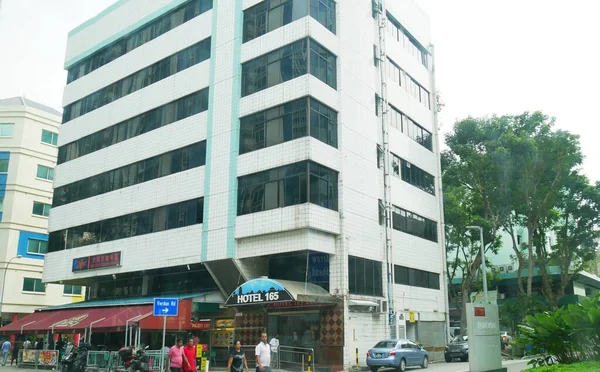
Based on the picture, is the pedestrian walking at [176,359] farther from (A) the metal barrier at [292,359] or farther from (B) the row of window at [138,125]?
(B) the row of window at [138,125]

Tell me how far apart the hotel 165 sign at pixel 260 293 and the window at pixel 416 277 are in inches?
397

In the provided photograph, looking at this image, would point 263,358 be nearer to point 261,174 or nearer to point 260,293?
point 260,293

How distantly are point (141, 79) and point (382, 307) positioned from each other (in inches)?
904

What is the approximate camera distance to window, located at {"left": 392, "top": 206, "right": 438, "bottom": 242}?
36.1 m

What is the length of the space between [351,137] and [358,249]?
638 centimetres

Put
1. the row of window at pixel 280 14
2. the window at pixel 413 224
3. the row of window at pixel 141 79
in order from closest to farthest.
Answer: the row of window at pixel 280 14 < the window at pixel 413 224 < the row of window at pixel 141 79

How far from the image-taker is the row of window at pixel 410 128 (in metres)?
38.3

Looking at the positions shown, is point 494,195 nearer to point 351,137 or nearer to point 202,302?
point 351,137

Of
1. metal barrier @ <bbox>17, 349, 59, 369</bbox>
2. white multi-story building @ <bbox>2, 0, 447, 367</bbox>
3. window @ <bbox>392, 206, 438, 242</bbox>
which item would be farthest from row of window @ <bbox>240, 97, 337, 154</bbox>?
metal barrier @ <bbox>17, 349, 59, 369</bbox>

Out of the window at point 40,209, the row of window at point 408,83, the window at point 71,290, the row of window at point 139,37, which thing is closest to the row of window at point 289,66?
the row of window at point 139,37

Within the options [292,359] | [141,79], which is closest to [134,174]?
[141,79]

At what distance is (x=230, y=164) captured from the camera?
32125mm

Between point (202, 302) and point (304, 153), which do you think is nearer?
point (304, 153)

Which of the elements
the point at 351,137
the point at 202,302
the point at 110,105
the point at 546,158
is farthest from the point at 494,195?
the point at 110,105
